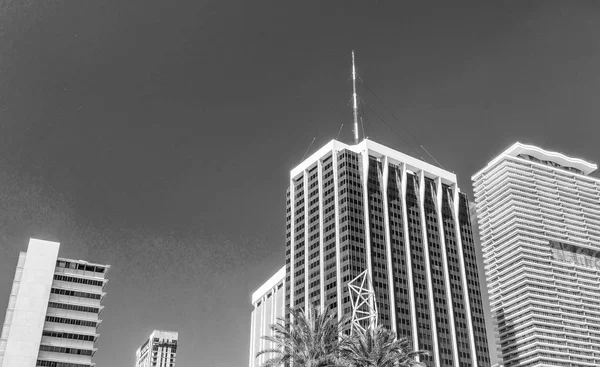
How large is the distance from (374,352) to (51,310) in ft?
395

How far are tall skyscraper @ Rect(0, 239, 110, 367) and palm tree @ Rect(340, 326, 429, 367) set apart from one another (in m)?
111

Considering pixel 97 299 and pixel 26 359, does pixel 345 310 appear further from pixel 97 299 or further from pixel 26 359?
pixel 26 359

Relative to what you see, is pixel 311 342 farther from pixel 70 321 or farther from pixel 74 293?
pixel 74 293

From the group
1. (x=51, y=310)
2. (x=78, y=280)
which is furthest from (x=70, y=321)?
(x=78, y=280)

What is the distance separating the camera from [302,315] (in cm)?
7188

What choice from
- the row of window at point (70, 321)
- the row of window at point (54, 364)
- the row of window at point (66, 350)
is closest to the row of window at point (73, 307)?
the row of window at point (70, 321)

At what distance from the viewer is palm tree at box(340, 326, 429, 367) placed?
72.2 meters

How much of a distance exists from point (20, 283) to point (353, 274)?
297 feet

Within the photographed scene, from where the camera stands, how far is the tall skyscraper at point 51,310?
533ft

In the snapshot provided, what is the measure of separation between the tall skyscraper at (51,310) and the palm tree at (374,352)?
110833 mm

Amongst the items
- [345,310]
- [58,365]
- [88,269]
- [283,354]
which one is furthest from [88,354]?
[283,354]

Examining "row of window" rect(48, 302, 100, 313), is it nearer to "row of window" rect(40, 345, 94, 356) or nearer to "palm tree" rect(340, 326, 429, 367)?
"row of window" rect(40, 345, 94, 356)

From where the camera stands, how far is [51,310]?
555 ft

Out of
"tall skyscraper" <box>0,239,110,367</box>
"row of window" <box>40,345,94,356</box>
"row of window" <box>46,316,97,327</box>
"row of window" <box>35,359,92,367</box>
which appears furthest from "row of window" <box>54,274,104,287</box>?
"row of window" <box>35,359,92,367</box>
